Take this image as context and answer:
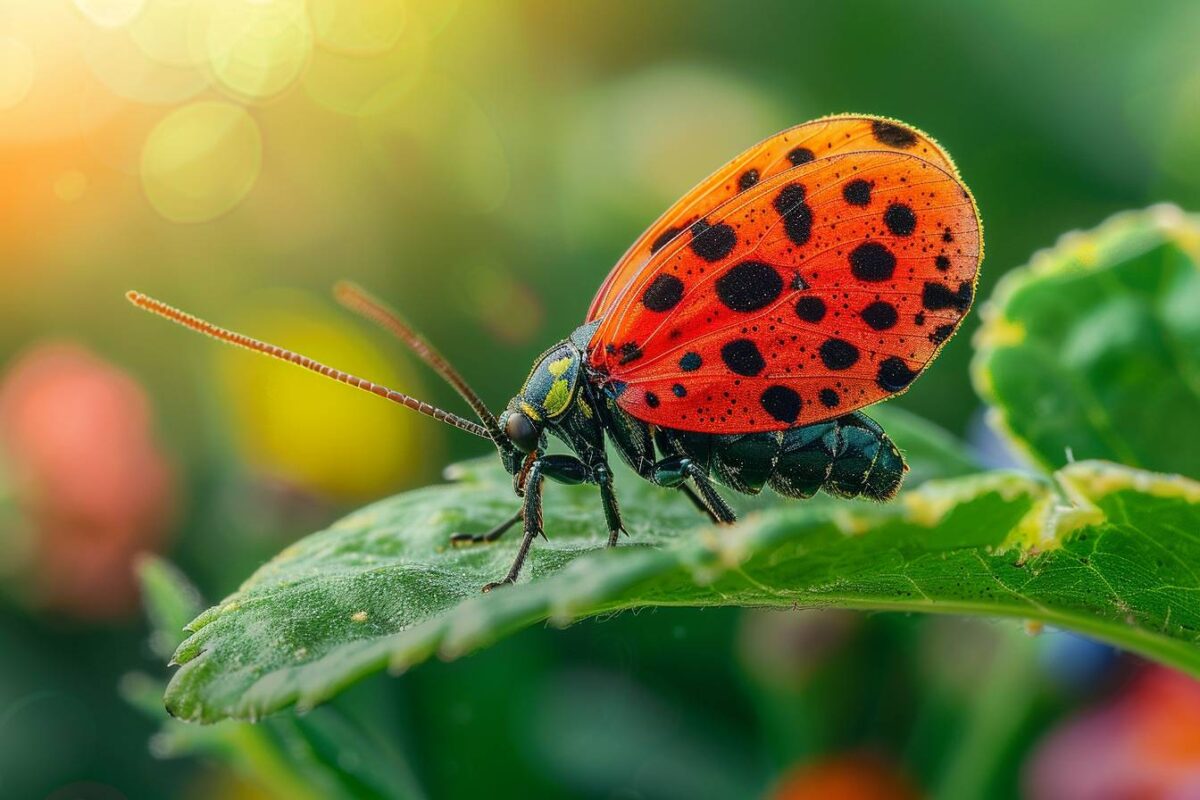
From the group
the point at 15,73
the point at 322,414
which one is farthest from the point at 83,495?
the point at 15,73

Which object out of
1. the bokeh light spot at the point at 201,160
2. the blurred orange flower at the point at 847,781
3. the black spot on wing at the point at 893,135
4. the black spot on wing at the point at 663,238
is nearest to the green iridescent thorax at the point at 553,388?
the black spot on wing at the point at 663,238

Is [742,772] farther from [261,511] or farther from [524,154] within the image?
[524,154]

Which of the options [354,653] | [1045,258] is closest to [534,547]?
[354,653]

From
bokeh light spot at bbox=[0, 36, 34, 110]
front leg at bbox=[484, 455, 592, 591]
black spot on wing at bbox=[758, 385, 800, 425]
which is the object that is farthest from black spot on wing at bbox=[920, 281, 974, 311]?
bokeh light spot at bbox=[0, 36, 34, 110]

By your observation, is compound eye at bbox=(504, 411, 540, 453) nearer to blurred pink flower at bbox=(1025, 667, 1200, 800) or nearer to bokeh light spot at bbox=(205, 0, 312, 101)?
blurred pink flower at bbox=(1025, 667, 1200, 800)

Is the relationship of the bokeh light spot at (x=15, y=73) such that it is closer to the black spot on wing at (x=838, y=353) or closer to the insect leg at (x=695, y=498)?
the insect leg at (x=695, y=498)
